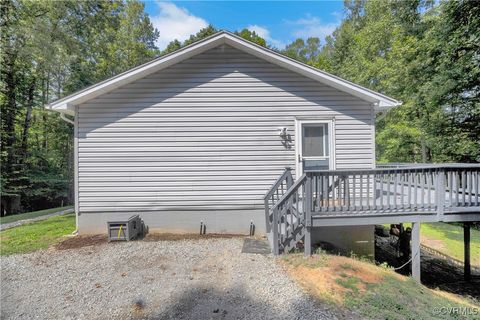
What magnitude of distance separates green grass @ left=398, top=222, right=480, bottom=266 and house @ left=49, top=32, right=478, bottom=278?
5470 millimetres

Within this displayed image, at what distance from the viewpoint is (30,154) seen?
1681 cm

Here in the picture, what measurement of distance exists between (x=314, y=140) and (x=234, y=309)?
4636 mm

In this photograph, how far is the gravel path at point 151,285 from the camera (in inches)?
137

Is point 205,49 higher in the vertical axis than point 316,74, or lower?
higher

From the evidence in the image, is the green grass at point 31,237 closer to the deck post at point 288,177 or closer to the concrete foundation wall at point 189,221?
the concrete foundation wall at point 189,221

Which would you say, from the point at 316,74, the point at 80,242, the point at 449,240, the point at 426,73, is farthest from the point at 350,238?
the point at 426,73

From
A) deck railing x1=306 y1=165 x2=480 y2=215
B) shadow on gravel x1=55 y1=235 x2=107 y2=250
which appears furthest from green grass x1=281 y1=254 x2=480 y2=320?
shadow on gravel x1=55 y1=235 x2=107 y2=250

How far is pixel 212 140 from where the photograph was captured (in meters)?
6.68

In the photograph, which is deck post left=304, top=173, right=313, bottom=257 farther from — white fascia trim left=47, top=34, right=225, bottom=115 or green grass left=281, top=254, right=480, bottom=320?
white fascia trim left=47, top=34, right=225, bottom=115

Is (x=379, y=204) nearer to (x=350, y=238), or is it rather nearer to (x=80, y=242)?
(x=350, y=238)

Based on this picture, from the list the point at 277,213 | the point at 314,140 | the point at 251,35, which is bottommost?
the point at 277,213

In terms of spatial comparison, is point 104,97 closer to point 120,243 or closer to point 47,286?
point 120,243

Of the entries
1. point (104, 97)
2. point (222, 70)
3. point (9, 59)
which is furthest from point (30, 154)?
point (222, 70)

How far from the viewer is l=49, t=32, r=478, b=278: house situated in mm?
6594
